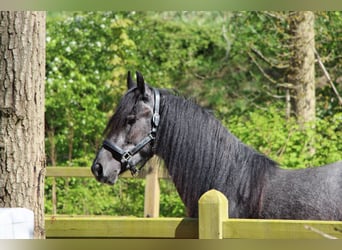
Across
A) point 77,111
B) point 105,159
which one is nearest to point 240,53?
point 77,111

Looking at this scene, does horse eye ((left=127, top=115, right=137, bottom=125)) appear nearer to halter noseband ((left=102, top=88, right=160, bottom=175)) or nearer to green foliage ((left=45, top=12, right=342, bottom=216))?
halter noseband ((left=102, top=88, right=160, bottom=175))

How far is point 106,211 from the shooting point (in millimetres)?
8883

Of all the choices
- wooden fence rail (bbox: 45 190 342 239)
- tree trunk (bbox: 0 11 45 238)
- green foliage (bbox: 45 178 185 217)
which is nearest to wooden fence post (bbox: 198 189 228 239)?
wooden fence rail (bbox: 45 190 342 239)

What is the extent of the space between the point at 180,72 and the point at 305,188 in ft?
27.3

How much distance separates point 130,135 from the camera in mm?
4820

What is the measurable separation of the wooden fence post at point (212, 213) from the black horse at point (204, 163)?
60.1 inches

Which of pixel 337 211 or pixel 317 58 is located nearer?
pixel 337 211

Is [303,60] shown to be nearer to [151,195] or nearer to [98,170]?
[151,195]

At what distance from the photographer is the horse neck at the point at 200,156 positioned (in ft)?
14.9

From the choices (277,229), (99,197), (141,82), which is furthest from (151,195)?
(277,229)

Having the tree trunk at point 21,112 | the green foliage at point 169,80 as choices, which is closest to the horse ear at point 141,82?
the tree trunk at point 21,112

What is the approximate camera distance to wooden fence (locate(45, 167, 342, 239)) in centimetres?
278

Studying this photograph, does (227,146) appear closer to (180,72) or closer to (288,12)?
(288,12)

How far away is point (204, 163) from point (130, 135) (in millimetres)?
543
